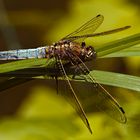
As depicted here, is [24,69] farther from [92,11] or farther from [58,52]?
[92,11]

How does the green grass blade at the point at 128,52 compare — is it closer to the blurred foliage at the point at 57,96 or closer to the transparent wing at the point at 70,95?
the blurred foliage at the point at 57,96

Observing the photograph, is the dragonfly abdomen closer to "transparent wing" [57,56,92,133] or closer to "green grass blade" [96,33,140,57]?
"transparent wing" [57,56,92,133]

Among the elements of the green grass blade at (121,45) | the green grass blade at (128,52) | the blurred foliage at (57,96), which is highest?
the green grass blade at (121,45)

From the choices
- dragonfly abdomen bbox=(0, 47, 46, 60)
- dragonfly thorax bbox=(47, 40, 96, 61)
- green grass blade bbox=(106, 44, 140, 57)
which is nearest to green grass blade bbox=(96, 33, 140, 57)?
green grass blade bbox=(106, 44, 140, 57)

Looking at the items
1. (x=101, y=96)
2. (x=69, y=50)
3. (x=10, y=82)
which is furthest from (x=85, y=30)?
(x=10, y=82)

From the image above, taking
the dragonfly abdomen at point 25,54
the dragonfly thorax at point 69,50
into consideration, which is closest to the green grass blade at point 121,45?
the dragonfly thorax at point 69,50

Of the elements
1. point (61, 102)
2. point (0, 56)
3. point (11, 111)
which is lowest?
point (11, 111)

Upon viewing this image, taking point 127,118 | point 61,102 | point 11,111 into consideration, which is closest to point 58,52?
point 61,102
